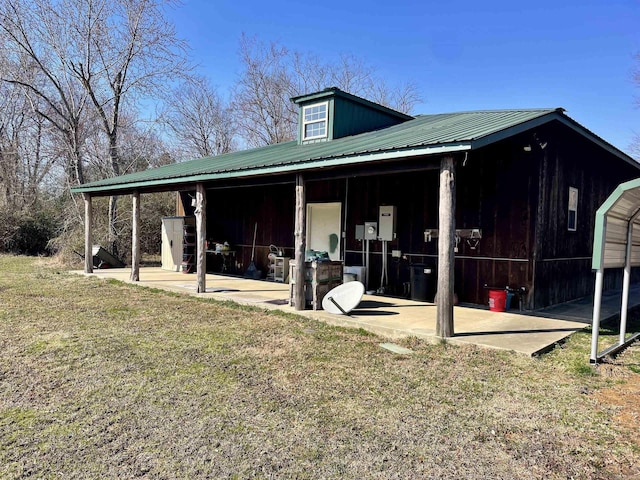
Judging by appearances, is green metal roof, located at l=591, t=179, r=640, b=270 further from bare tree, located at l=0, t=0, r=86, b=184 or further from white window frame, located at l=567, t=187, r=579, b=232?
bare tree, located at l=0, t=0, r=86, b=184

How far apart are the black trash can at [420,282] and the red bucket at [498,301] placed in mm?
1126

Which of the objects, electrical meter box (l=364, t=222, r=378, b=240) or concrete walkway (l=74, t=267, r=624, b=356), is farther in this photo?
electrical meter box (l=364, t=222, r=378, b=240)

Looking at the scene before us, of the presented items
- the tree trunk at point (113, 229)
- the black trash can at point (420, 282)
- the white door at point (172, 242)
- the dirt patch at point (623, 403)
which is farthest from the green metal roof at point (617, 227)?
the tree trunk at point (113, 229)

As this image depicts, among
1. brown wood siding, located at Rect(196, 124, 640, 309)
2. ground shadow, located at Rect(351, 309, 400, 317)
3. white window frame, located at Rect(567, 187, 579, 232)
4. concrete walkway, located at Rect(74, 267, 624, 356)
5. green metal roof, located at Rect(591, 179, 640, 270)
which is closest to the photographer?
green metal roof, located at Rect(591, 179, 640, 270)

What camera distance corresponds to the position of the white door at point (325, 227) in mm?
9852

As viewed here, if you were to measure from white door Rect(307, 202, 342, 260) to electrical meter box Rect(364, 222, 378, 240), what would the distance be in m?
0.93

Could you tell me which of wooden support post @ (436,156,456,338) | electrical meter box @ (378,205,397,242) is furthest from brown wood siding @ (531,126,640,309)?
wooden support post @ (436,156,456,338)

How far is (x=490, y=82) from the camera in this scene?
20250 mm

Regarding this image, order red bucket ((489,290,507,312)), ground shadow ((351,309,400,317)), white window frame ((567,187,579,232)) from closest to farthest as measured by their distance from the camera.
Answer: ground shadow ((351,309,400,317))
red bucket ((489,290,507,312))
white window frame ((567,187,579,232))

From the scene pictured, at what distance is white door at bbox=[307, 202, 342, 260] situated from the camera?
9852 mm

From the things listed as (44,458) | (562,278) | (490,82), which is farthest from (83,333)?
(490,82)

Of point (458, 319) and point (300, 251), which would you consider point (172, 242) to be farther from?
point (458, 319)

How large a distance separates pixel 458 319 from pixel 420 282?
1.69m

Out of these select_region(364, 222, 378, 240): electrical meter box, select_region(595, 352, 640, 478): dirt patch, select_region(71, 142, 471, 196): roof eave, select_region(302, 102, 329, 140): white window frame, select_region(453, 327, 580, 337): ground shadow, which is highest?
select_region(302, 102, 329, 140): white window frame
